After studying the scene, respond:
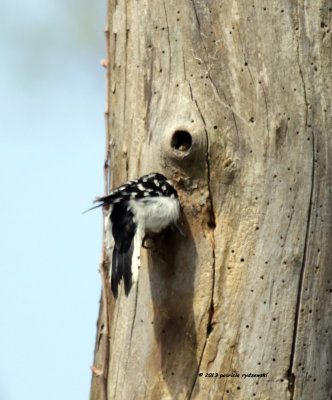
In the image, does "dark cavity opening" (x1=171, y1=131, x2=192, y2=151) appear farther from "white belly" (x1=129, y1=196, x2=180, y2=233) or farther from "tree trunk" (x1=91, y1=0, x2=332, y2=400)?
"white belly" (x1=129, y1=196, x2=180, y2=233)

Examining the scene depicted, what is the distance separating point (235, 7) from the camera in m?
3.57

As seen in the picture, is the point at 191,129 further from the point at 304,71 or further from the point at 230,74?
the point at 304,71

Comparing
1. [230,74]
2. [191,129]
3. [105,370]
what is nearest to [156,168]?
[191,129]

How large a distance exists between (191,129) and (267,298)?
866 millimetres

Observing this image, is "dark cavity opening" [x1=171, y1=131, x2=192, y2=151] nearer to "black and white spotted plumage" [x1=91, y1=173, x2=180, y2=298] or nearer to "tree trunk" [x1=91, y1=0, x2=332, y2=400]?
"tree trunk" [x1=91, y1=0, x2=332, y2=400]

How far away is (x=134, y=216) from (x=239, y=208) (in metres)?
0.50

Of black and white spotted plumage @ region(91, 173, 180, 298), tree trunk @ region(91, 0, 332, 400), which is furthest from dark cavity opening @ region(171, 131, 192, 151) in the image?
black and white spotted plumage @ region(91, 173, 180, 298)

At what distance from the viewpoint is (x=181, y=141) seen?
11.6ft

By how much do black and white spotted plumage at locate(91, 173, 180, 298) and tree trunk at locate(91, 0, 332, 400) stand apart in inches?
3.9

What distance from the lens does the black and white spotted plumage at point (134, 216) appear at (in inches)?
133

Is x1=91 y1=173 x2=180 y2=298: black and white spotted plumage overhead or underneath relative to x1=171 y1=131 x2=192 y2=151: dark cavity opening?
→ underneath

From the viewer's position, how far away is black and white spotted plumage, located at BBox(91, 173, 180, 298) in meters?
3.38

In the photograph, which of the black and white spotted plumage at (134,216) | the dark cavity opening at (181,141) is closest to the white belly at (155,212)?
the black and white spotted plumage at (134,216)

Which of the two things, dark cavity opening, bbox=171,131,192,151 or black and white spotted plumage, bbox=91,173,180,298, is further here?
dark cavity opening, bbox=171,131,192,151
